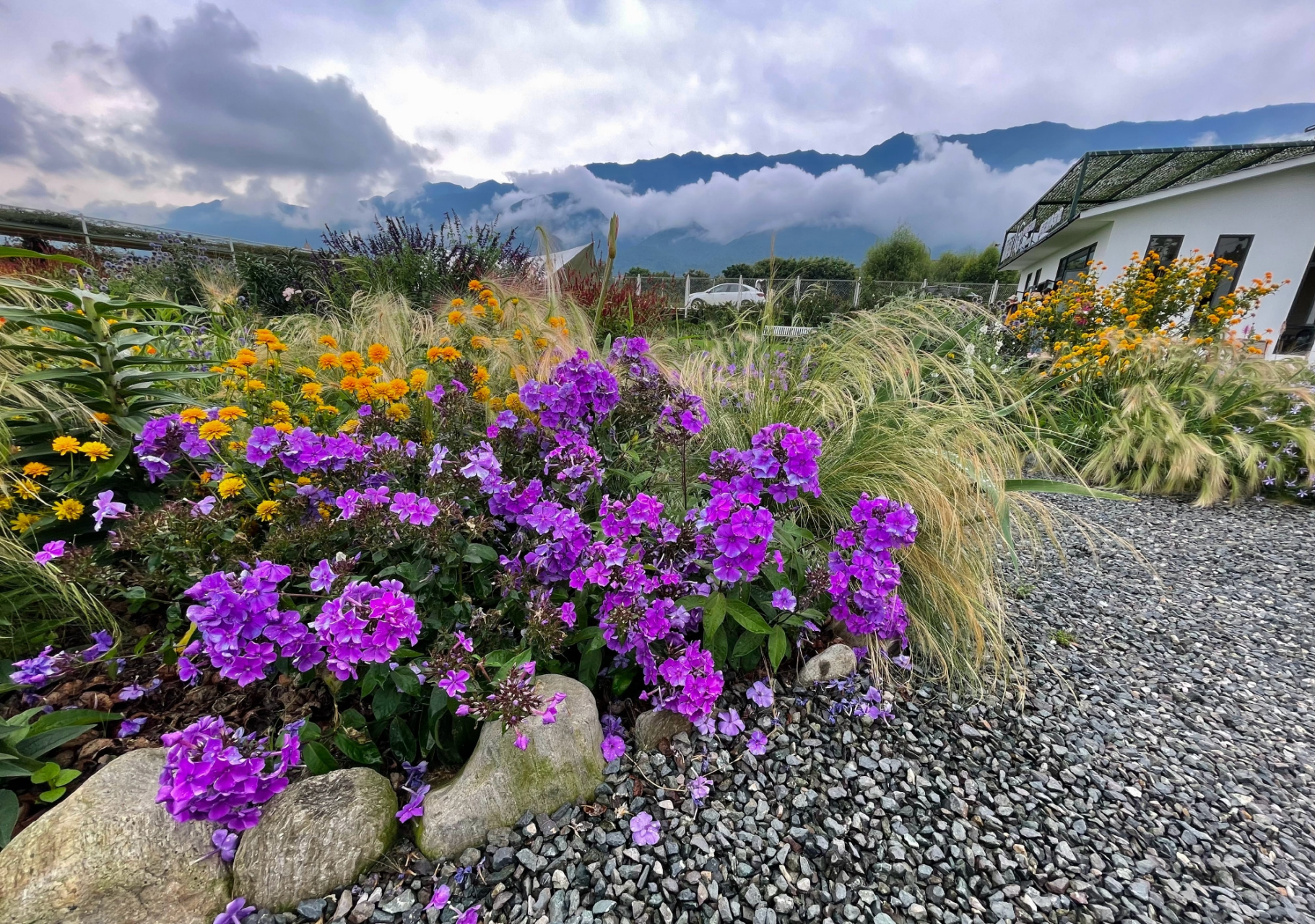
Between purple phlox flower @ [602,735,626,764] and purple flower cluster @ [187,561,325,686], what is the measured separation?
68 cm

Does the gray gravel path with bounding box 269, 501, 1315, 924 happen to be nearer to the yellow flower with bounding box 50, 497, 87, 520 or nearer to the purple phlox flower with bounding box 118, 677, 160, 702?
the purple phlox flower with bounding box 118, 677, 160, 702

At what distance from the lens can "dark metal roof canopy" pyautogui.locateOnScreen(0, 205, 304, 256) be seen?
998 centimetres

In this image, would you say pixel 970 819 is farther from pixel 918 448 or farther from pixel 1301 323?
pixel 1301 323

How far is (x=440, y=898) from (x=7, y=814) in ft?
2.73

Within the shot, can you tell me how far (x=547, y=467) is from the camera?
1626 mm

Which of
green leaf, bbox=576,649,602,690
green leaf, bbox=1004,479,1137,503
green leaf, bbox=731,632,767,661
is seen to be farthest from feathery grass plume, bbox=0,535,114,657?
green leaf, bbox=1004,479,1137,503

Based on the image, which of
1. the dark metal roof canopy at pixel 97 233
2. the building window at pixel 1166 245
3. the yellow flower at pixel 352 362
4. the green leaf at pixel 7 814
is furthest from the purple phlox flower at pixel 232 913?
the building window at pixel 1166 245

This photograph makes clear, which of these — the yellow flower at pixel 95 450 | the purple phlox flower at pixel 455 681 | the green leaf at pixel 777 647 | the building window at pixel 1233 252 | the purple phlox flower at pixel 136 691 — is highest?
the building window at pixel 1233 252

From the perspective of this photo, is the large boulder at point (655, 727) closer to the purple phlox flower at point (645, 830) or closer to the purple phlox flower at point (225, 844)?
the purple phlox flower at point (645, 830)

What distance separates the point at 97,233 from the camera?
1245cm

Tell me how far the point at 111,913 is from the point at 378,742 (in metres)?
0.47

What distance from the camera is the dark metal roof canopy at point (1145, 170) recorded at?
10.4 m

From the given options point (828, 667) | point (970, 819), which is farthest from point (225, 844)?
point (970, 819)

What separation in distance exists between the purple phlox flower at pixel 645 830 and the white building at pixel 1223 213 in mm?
12277
